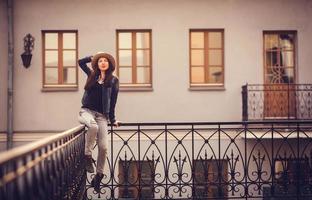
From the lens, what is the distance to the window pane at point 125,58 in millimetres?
A: 16750

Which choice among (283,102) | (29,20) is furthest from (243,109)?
(29,20)

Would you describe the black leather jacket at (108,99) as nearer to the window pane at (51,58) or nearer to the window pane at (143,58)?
the window pane at (143,58)

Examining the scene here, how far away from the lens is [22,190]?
353 cm

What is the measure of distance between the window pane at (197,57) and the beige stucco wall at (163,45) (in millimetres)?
307

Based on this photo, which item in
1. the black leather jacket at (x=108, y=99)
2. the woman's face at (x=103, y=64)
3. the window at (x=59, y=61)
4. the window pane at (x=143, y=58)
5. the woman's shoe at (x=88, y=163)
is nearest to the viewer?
the woman's shoe at (x=88, y=163)

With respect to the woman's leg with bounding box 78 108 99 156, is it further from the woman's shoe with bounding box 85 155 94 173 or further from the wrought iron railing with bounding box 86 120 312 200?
the wrought iron railing with bounding box 86 120 312 200

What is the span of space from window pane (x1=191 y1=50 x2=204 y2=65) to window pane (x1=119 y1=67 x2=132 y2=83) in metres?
2.09

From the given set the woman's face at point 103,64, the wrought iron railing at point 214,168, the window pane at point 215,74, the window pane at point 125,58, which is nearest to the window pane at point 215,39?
the window pane at point 215,74

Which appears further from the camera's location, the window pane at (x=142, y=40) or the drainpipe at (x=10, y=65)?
the window pane at (x=142, y=40)

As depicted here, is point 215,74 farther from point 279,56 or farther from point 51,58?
point 51,58

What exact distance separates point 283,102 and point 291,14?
2902mm

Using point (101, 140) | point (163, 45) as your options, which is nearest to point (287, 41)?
point (163, 45)

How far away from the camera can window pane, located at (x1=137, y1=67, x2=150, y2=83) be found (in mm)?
16750

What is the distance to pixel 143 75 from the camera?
660 inches
